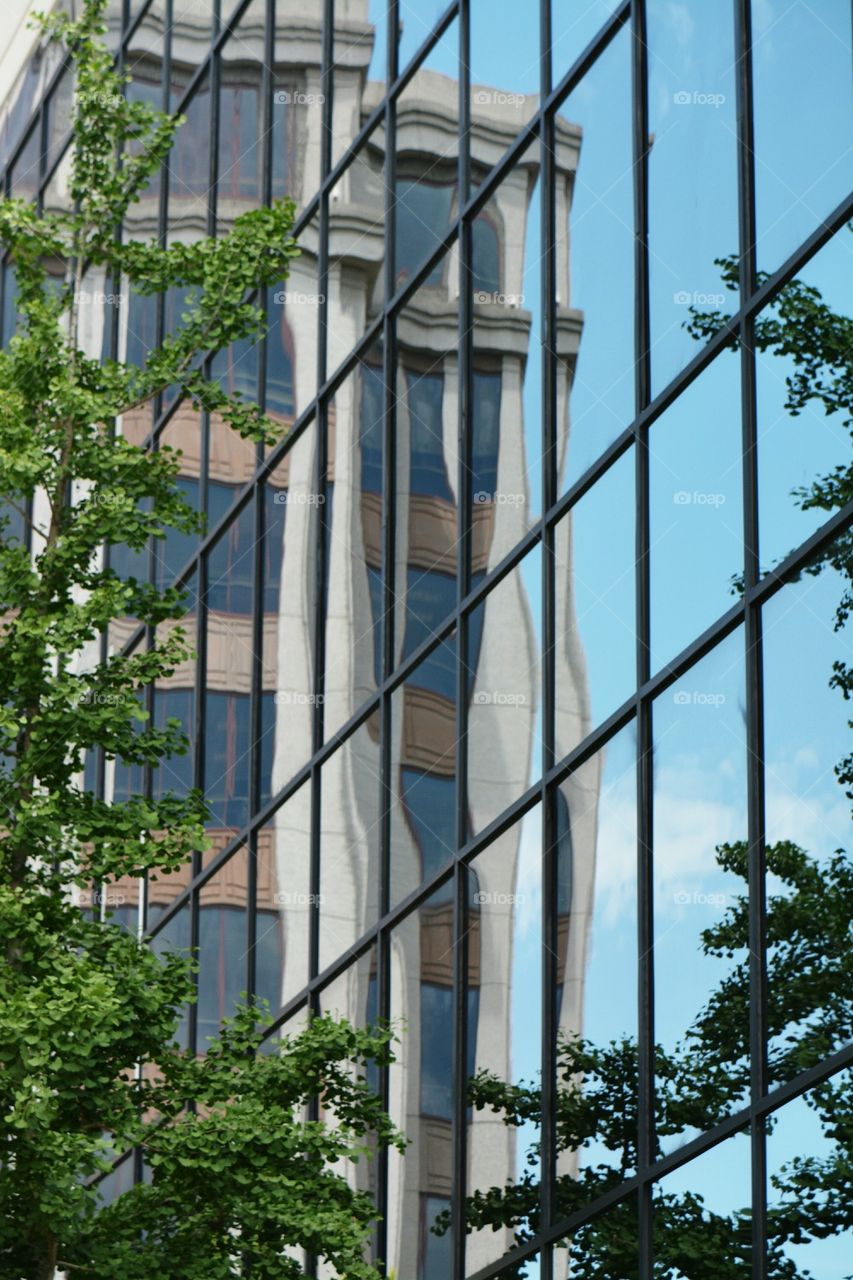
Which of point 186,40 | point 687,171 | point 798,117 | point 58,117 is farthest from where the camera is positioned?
point 58,117

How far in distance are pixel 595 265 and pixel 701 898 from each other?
17.4ft

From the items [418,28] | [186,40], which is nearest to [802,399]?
[418,28]

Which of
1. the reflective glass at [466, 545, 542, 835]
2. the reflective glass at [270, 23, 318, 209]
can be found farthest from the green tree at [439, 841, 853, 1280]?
the reflective glass at [270, 23, 318, 209]

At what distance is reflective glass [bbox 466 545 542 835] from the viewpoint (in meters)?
17.2

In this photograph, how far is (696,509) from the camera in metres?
15.3

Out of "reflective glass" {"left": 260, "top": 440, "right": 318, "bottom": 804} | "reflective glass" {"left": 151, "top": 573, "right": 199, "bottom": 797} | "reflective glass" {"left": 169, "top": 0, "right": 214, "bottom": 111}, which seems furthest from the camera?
"reflective glass" {"left": 169, "top": 0, "right": 214, "bottom": 111}

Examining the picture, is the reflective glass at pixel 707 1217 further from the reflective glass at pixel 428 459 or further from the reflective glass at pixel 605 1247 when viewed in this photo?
the reflective glass at pixel 428 459

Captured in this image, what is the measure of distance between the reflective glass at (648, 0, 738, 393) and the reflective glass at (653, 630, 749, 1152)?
255 cm

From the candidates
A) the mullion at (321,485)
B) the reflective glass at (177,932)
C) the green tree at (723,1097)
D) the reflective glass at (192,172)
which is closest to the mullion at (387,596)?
the mullion at (321,485)

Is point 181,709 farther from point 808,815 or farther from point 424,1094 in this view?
point 808,815

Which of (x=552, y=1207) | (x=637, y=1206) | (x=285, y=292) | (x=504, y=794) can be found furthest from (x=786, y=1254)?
(x=285, y=292)

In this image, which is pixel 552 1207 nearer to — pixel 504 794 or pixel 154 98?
pixel 504 794

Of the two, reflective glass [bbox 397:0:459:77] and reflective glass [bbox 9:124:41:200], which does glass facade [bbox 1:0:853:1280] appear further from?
reflective glass [bbox 9:124:41:200]

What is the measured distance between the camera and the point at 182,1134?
44.6ft
